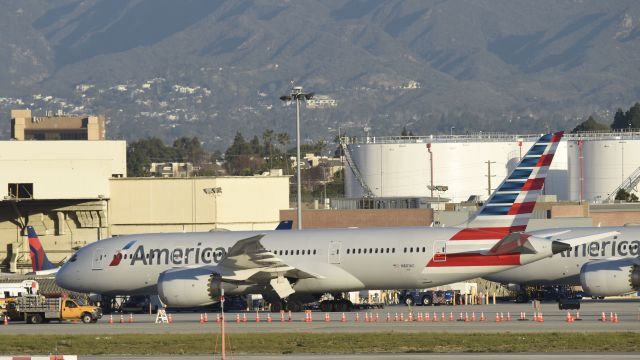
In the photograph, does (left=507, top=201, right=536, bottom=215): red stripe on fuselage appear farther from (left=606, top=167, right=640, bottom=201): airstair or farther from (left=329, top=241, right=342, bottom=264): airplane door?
(left=606, top=167, right=640, bottom=201): airstair

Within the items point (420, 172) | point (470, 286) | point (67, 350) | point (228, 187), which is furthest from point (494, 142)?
point (67, 350)

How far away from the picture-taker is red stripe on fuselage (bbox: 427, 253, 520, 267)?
5591 cm

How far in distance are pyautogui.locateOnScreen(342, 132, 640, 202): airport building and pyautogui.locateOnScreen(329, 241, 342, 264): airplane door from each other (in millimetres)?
84727

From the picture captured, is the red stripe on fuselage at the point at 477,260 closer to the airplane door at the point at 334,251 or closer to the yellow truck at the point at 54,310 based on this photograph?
the airplane door at the point at 334,251

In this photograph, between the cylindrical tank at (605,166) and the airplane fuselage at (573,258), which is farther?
the cylindrical tank at (605,166)

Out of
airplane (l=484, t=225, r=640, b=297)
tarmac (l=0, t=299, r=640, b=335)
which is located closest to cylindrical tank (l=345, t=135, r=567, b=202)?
airplane (l=484, t=225, r=640, b=297)

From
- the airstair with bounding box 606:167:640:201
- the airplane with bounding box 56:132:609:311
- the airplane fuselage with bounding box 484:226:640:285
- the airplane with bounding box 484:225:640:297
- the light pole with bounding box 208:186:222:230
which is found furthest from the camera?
the airstair with bounding box 606:167:640:201

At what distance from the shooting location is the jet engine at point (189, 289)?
5634cm

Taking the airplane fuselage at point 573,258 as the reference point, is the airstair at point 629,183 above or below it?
above

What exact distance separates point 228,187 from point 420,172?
54788 millimetres

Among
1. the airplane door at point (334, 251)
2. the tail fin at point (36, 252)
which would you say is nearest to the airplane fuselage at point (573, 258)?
the airplane door at point (334, 251)

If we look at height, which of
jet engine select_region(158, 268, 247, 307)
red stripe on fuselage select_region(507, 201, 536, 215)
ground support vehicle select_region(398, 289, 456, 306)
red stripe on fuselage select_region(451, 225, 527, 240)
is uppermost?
red stripe on fuselage select_region(507, 201, 536, 215)

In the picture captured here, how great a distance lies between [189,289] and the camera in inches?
2219

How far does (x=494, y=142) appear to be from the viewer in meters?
148
